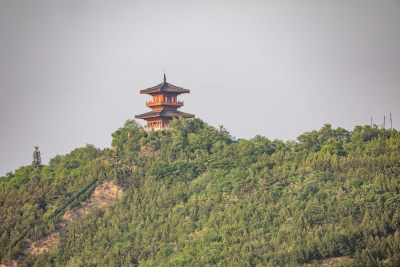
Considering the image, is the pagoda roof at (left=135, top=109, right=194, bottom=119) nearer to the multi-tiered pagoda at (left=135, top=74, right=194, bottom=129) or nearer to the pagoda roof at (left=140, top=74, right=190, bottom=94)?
the multi-tiered pagoda at (left=135, top=74, right=194, bottom=129)

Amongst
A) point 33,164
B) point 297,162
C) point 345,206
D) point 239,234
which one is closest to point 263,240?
point 239,234

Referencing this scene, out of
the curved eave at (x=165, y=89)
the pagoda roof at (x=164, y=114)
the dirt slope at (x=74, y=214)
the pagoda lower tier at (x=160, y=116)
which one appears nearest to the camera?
the dirt slope at (x=74, y=214)

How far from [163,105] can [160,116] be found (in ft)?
5.71

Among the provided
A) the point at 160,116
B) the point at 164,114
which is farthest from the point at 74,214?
the point at 164,114

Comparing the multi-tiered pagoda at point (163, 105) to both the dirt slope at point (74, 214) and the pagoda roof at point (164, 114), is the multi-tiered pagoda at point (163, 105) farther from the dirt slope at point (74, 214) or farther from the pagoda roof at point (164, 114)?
the dirt slope at point (74, 214)

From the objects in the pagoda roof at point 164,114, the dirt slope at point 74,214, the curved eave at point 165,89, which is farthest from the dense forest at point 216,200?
the curved eave at point 165,89

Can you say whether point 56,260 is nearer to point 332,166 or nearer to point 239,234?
point 239,234

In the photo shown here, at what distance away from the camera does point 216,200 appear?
227 ft

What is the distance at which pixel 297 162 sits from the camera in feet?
238

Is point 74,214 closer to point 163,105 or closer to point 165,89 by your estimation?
point 163,105

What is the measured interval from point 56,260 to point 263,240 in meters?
17.3

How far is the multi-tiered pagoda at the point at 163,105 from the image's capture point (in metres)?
82.3

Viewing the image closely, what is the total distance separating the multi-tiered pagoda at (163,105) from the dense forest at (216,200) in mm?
2839

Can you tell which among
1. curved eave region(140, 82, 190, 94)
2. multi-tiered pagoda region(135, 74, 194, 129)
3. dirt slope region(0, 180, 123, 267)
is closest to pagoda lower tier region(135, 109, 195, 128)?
multi-tiered pagoda region(135, 74, 194, 129)
